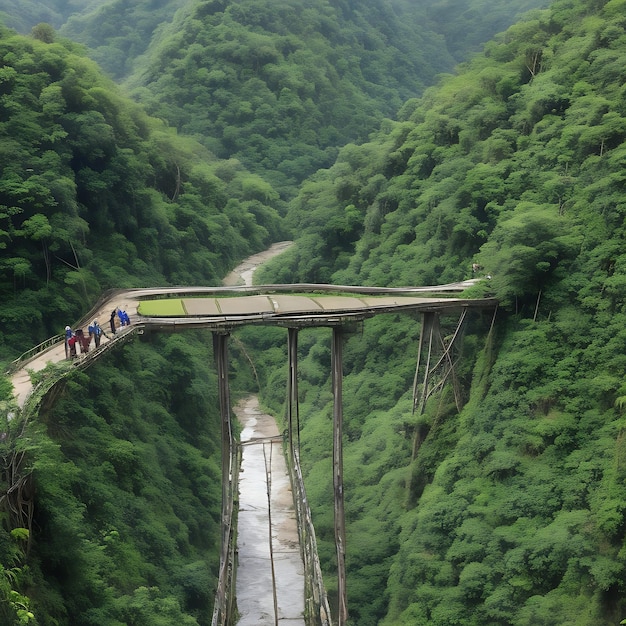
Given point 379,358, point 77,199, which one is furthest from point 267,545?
point 77,199

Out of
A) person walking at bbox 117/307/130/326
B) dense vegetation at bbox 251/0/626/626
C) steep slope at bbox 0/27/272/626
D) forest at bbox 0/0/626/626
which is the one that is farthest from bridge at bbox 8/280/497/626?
dense vegetation at bbox 251/0/626/626

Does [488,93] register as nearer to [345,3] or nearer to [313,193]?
[313,193]

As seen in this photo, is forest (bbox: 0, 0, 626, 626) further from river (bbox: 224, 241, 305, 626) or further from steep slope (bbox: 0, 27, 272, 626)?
river (bbox: 224, 241, 305, 626)

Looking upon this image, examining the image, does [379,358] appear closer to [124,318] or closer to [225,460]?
[225,460]

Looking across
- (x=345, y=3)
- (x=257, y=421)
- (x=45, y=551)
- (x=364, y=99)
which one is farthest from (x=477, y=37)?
(x=45, y=551)

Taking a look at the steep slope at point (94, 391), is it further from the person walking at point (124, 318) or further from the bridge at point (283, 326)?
the person walking at point (124, 318)

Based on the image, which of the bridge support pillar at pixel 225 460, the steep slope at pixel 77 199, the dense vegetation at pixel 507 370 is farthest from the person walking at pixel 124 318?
the dense vegetation at pixel 507 370

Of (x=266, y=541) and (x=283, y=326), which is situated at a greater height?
(x=283, y=326)
